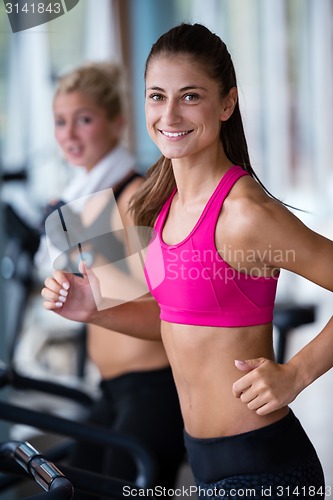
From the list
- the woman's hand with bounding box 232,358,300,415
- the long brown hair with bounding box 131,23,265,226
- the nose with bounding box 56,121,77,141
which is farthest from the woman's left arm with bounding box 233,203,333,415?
the nose with bounding box 56,121,77,141

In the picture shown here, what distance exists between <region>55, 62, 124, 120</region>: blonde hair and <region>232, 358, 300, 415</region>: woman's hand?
1.17 m

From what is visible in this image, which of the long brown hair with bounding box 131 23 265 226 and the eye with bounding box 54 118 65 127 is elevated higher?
the long brown hair with bounding box 131 23 265 226

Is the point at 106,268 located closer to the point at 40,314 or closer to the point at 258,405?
the point at 258,405

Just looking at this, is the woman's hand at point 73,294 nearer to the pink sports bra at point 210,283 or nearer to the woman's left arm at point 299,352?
the pink sports bra at point 210,283

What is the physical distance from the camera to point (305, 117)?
762cm

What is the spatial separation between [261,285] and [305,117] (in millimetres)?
6693

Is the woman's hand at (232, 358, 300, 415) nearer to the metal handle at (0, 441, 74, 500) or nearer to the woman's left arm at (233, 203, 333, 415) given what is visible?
the woman's left arm at (233, 203, 333, 415)

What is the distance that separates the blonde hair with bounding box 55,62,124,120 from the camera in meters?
2.07

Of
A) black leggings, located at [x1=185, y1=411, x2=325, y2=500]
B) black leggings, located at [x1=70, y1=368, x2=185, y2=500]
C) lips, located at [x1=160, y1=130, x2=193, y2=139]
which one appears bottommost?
black leggings, located at [x1=70, y1=368, x2=185, y2=500]

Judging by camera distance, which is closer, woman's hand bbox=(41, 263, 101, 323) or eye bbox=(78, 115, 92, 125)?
woman's hand bbox=(41, 263, 101, 323)

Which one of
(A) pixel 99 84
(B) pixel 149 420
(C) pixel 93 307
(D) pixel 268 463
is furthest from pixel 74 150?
(D) pixel 268 463

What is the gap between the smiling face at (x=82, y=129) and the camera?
1991mm

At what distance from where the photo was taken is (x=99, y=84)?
2.13 m

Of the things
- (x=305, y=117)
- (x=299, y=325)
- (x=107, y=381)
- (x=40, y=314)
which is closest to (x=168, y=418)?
(x=107, y=381)
